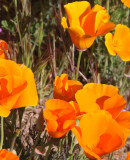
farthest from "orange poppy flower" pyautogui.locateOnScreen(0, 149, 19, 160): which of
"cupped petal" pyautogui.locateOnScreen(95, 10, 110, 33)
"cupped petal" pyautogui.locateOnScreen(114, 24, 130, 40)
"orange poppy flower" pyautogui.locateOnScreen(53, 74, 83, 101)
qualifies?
"cupped petal" pyautogui.locateOnScreen(114, 24, 130, 40)

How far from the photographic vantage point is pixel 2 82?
0.93 metres

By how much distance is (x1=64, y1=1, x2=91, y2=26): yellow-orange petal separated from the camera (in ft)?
4.32

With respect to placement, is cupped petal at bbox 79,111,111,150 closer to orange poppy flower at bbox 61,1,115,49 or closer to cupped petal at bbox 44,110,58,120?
cupped petal at bbox 44,110,58,120

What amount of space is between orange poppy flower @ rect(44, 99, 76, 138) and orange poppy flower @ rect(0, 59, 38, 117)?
0.18ft

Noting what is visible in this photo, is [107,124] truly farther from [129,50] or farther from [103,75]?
[103,75]

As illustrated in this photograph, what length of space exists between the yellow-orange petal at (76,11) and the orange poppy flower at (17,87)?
485 mm

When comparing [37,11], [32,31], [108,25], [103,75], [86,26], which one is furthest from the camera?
[37,11]

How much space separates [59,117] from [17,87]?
0.48 ft

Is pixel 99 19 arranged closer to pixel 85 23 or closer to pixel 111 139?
pixel 85 23

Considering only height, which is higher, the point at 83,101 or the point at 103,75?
the point at 83,101

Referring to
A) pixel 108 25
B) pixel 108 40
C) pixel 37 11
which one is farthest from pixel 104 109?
pixel 37 11

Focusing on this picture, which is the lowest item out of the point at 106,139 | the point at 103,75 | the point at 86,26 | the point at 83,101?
the point at 103,75

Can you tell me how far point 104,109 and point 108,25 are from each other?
0.42 metres

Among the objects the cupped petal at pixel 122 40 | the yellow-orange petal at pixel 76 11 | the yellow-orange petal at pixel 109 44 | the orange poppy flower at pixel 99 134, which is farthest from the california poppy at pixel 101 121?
the cupped petal at pixel 122 40
